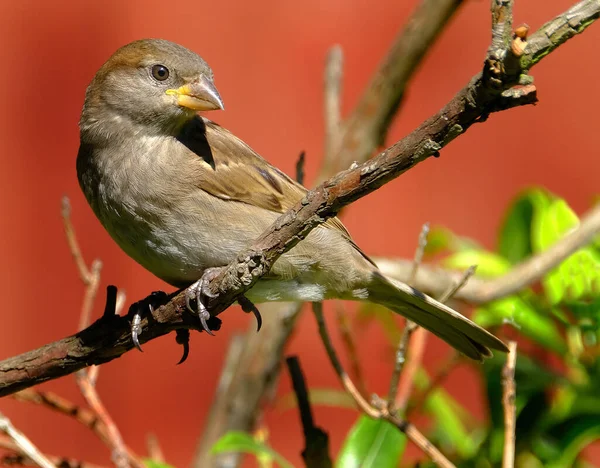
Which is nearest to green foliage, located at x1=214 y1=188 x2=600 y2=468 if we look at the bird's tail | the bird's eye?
the bird's tail

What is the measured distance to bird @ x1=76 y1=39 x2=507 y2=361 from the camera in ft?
8.41

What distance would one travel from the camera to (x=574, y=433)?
9.73ft

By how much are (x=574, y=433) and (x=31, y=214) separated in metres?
3.07

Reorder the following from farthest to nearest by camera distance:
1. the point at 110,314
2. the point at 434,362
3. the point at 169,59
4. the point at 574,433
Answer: the point at 434,362 < the point at 574,433 < the point at 169,59 < the point at 110,314

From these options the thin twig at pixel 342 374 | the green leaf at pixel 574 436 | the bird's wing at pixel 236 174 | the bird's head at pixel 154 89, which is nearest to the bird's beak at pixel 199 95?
the bird's head at pixel 154 89

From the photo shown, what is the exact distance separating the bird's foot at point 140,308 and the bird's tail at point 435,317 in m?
0.74

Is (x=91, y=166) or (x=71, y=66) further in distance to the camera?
(x=71, y=66)

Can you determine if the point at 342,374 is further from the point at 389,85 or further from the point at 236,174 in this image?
the point at 389,85

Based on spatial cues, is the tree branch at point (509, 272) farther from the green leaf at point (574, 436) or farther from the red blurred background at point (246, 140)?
the red blurred background at point (246, 140)

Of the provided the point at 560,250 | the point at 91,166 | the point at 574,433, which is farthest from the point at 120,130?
the point at 574,433

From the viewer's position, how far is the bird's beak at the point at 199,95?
103 inches

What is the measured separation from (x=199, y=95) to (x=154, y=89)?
0.60 feet

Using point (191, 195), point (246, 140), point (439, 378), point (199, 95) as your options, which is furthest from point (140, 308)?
point (246, 140)

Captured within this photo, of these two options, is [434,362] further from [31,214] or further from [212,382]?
[31,214]
